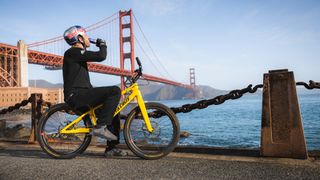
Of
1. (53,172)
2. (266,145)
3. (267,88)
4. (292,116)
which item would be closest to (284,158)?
(266,145)

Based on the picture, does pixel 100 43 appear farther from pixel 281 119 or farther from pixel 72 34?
pixel 281 119

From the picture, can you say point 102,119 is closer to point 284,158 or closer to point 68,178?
point 68,178

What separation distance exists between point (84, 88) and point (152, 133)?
91 cm

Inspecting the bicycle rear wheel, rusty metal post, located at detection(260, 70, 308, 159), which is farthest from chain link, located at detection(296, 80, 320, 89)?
the bicycle rear wheel

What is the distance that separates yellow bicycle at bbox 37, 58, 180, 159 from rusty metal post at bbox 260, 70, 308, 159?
918mm

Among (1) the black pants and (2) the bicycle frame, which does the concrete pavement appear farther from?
(1) the black pants

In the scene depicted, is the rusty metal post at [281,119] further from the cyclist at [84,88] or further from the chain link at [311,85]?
the cyclist at [84,88]

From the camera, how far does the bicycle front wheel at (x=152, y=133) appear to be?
3.06 meters

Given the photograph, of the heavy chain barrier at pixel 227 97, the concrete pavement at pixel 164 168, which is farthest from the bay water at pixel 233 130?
the concrete pavement at pixel 164 168

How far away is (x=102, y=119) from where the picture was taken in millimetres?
3049

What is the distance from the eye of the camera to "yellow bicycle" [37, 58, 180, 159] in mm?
3145

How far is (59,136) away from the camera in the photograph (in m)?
3.37

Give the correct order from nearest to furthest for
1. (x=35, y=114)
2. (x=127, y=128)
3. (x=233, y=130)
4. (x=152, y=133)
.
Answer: (x=127, y=128) < (x=152, y=133) < (x=35, y=114) < (x=233, y=130)

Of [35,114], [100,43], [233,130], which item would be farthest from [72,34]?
[233,130]
